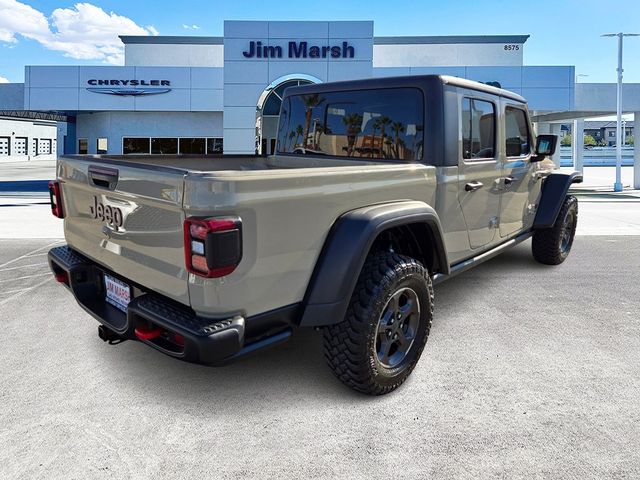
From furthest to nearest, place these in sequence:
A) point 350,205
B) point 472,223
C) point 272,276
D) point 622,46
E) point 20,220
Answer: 1. point 622,46
2. point 20,220
3. point 472,223
4. point 350,205
5. point 272,276

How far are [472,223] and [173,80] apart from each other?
24.2m

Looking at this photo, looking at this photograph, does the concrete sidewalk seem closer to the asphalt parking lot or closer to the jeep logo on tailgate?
the asphalt parking lot

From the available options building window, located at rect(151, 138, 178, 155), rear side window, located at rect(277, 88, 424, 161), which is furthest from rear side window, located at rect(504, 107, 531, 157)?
building window, located at rect(151, 138, 178, 155)

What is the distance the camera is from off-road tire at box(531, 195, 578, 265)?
6.36 m

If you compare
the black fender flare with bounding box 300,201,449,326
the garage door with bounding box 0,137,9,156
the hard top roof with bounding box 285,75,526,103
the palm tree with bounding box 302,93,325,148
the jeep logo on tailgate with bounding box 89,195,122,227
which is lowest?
the black fender flare with bounding box 300,201,449,326

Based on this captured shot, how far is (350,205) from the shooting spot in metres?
3.00

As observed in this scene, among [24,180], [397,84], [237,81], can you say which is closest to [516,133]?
[397,84]

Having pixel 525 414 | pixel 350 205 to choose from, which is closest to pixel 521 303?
pixel 525 414

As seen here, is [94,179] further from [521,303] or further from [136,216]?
[521,303]

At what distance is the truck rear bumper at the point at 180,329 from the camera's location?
8.11 feet

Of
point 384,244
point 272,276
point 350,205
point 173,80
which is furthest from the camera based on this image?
point 173,80

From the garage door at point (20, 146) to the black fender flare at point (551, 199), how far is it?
7076 cm

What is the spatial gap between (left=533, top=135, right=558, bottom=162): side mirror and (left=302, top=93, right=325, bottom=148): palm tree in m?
2.35

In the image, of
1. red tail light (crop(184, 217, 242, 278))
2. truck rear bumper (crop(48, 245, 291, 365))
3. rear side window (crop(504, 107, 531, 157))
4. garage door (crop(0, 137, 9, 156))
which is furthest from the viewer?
garage door (crop(0, 137, 9, 156))
